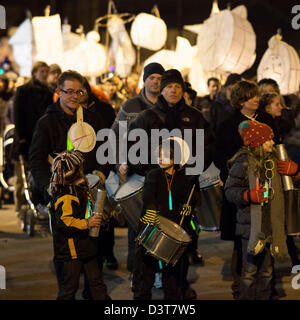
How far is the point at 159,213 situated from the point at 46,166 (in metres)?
1.00

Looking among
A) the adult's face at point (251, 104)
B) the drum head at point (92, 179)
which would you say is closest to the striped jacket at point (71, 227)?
the drum head at point (92, 179)

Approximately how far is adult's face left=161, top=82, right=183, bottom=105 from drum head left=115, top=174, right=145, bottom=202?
2.38ft

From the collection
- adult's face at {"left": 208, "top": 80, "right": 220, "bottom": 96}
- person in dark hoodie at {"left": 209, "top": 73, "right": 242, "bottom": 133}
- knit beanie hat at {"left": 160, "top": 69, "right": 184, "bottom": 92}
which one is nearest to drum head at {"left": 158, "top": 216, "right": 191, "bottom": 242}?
knit beanie hat at {"left": 160, "top": 69, "right": 184, "bottom": 92}

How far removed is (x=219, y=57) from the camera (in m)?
11.1

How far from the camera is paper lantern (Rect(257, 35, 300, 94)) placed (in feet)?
35.2

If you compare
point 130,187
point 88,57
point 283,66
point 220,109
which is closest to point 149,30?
point 88,57

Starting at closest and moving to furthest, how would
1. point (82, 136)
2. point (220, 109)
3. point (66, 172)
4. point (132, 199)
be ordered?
point (66, 172) < point (82, 136) < point (132, 199) < point (220, 109)

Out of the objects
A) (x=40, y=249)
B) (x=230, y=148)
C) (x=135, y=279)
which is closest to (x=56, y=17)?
(x=40, y=249)

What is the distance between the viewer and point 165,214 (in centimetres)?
593

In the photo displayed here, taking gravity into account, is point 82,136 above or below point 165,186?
above

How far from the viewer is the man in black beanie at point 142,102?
7316 millimetres

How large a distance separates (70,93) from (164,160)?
0.98 metres

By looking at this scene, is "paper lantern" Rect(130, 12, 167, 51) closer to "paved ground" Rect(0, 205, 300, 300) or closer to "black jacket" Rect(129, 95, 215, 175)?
"paved ground" Rect(0, 205, 300, 300)

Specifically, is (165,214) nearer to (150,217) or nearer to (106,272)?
(150,217)
